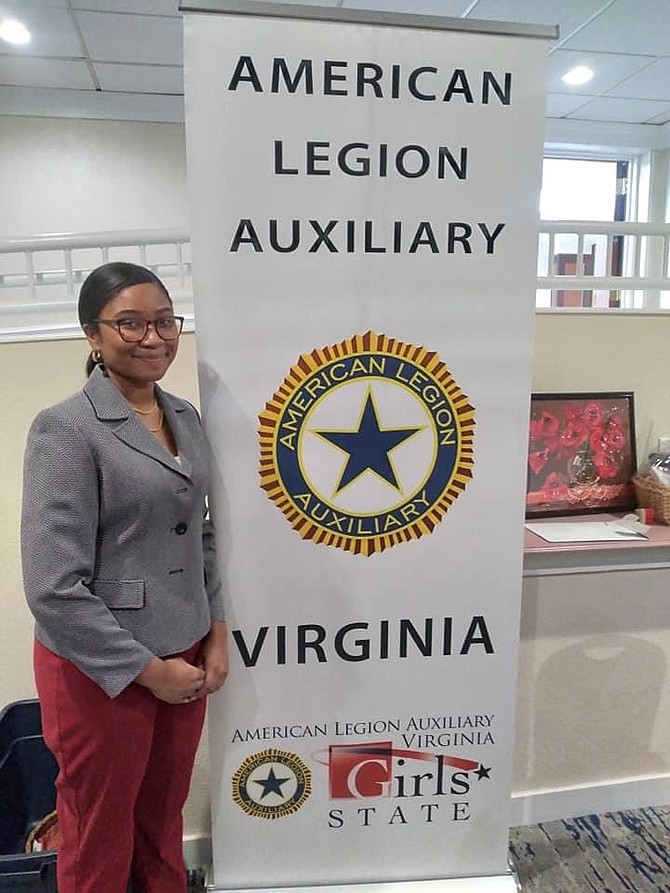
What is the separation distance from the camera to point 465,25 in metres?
1.13

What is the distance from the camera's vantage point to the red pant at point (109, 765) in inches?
41.1

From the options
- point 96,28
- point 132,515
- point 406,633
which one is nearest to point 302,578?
point 406,633

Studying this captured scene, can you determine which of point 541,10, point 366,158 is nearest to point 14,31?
point 541,10

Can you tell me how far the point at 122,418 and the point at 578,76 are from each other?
415 cm

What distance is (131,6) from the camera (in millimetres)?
3111

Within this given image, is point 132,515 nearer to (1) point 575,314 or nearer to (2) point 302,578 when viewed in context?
(2) point 302,578

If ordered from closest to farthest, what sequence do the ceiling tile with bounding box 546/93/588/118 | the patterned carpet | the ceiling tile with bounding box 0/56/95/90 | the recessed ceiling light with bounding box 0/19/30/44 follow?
the patterned carpet < the recessed ceiling light with bounding box 0/19/30/44 < the ceiling tile with bounding box 0/56/95/90 < the ceiling tile with bounding box 546/93/588/118

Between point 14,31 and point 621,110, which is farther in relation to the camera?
point 621,110

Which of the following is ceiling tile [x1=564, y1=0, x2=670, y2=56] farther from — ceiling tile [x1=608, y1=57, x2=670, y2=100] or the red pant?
the red pant

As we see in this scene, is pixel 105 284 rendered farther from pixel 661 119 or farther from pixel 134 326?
pixel 661 119

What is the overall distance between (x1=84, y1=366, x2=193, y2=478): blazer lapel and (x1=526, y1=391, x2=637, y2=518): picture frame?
1.11 meters

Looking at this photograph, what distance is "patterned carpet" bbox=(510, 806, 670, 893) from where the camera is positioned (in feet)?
5.30

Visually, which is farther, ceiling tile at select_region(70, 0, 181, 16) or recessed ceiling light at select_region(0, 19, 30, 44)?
recessed ceiling light at select_region(0, 19, 30, 44)

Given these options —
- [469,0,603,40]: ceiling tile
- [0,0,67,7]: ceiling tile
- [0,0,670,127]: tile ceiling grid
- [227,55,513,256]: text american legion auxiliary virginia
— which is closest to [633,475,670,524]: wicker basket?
[227,55,513,256]: text american legion auxiliary virginia
